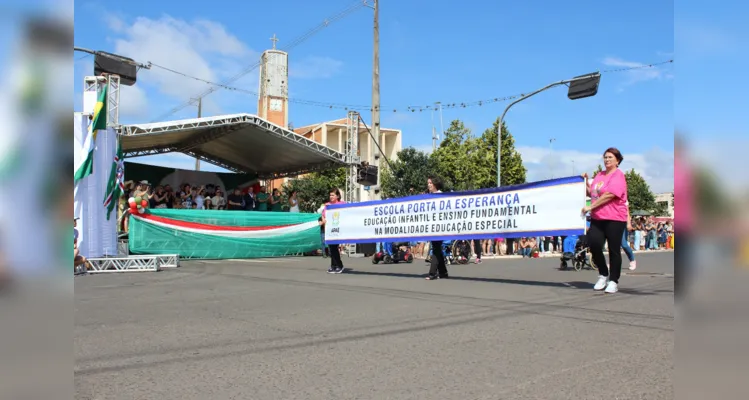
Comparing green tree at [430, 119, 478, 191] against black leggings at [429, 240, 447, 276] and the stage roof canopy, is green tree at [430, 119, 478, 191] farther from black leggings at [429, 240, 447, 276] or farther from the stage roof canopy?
black leggings at [429, 240, 447, 276]

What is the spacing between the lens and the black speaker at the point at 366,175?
2378cm

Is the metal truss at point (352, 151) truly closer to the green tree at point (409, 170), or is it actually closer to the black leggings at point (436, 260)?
the green tree at point (409, 170)

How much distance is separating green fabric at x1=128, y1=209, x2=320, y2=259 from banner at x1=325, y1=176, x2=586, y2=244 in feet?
24.2

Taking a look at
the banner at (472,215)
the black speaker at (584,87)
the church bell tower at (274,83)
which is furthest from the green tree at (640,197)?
the banner at (472,215)

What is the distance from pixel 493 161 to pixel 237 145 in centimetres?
2580

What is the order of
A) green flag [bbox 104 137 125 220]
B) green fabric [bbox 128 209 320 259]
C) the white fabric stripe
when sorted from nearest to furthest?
green flag [bbox 104 137 125 220]
green fabric [bbox 128 209 320 259]
the white fabric stripe

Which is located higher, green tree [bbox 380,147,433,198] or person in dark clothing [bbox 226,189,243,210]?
green tree [bbox 380,147,433,198]

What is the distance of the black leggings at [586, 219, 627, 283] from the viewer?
24.9 ft

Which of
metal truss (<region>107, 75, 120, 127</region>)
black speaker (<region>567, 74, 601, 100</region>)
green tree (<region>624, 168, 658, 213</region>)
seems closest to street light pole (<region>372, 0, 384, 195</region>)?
black speaker (<region>567, 74, 601, 100</region>)
